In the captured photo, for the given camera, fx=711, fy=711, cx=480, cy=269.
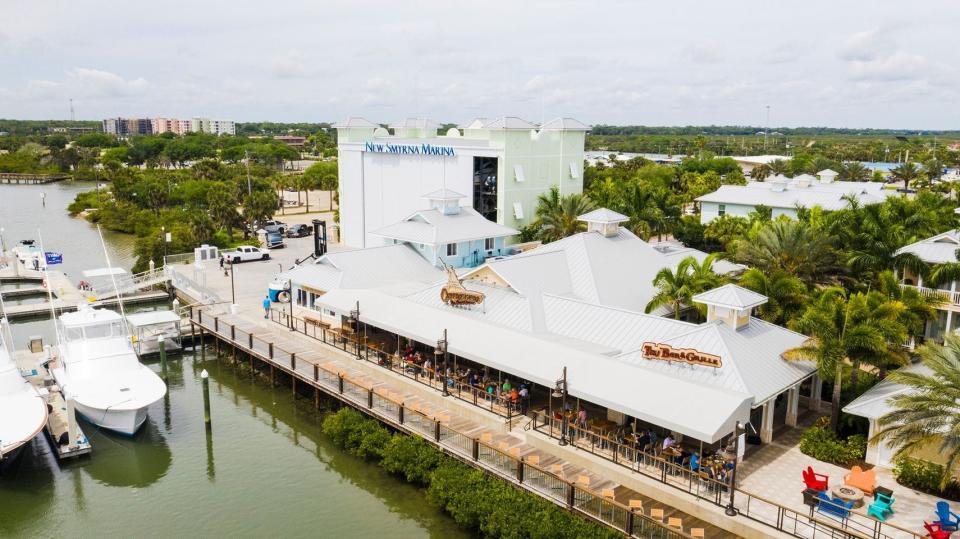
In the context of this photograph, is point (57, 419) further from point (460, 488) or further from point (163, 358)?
point (460, 488)

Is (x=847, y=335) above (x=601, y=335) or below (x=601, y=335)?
above

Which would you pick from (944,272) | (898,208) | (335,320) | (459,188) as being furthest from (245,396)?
(898,208)

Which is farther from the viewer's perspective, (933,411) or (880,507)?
(933,411)

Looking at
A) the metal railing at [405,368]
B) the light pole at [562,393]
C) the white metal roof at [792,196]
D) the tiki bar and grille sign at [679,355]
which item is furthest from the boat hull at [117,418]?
the white metal roof at [792,196]

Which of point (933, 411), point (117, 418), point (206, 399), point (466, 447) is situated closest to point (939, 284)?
point (933, 411)

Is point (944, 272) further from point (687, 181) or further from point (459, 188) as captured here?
point (687, 181)

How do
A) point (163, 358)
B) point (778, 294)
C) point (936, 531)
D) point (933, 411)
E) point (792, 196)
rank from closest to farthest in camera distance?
point (936, 531)
point (933, 411)
point (778, 294)
point (163, 358)
point (792, 196)

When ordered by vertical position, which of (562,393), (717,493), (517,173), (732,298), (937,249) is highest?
(517,173)
